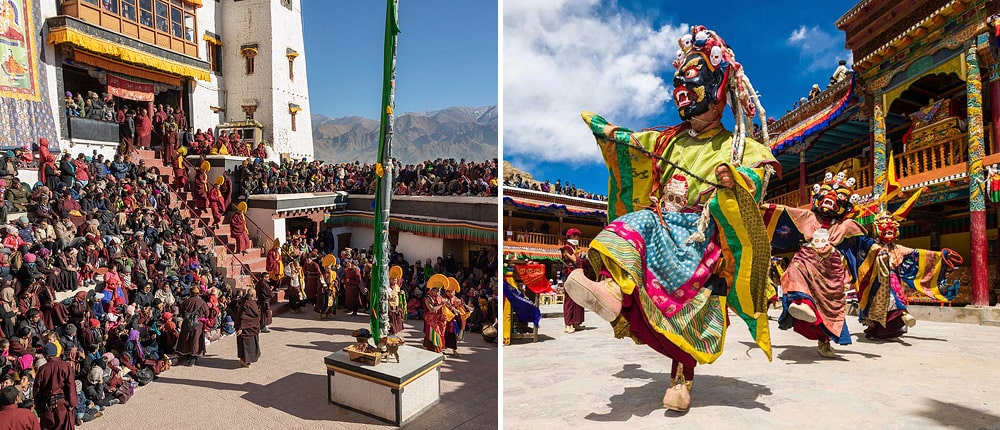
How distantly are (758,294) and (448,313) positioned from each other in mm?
5477

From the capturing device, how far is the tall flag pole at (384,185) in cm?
583

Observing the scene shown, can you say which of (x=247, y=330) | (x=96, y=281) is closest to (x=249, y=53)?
(x=96, y=281)

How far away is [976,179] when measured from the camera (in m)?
10.2

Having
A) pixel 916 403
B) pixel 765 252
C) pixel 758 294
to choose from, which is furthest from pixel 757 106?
pixel 916 403

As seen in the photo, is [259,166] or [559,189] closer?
[259,166]

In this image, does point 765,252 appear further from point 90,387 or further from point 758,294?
point 90,387

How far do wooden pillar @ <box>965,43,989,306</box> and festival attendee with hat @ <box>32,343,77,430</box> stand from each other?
13.5m

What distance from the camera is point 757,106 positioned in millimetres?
4484

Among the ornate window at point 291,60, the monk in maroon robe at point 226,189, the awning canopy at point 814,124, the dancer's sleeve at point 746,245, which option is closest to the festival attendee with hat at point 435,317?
the dancer's sleeve at point 746,245

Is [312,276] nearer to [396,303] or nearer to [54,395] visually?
[396,303]

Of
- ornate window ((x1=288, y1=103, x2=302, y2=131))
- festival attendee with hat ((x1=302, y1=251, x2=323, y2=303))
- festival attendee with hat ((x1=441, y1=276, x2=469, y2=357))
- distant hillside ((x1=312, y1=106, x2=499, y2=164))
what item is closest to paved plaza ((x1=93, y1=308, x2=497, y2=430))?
festival attendee with hat ((x1=441, y1=276, x2=469, y2=357))

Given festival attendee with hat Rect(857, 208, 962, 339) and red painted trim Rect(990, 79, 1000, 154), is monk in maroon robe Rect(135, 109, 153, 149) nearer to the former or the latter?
festival attendee with hat Rect(857, 208, 962, 339)

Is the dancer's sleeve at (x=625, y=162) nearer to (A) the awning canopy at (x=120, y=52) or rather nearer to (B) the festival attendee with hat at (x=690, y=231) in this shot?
(B) the festival attendee with hat at (x=690, y=231)

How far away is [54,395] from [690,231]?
6061mm
